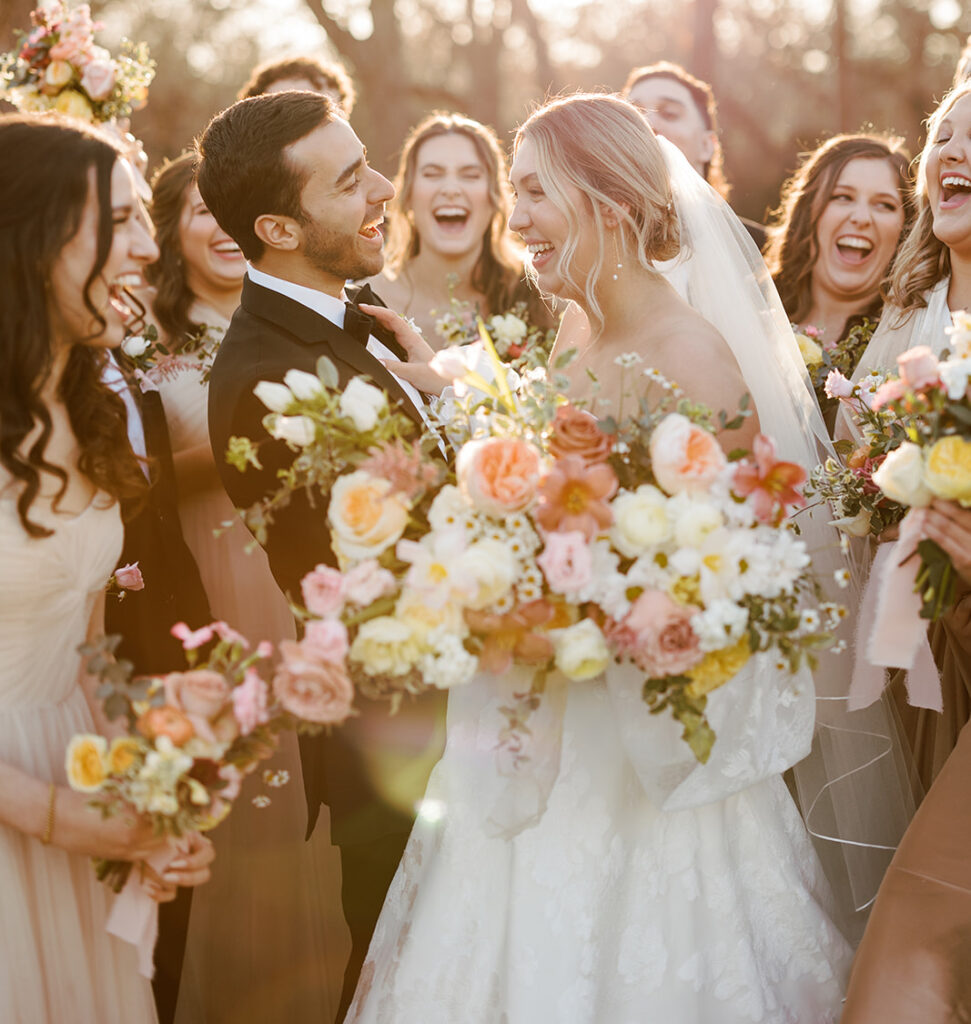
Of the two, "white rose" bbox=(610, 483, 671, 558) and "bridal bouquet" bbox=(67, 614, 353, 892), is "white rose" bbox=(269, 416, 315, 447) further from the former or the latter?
"white rose" bbox=(610, 483, 671, 558)

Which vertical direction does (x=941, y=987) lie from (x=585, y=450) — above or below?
below

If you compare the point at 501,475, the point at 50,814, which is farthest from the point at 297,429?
the point at 50,814

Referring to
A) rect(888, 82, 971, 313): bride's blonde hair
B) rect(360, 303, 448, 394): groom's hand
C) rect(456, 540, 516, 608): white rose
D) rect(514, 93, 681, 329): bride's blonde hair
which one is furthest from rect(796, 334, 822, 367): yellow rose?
rect(456, 540, 516, 608): white rose

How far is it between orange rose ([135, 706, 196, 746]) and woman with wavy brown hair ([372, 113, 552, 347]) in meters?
3.48

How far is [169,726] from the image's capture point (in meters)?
1.84

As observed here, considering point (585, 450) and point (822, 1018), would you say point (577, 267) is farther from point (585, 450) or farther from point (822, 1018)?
point (822, 1018)

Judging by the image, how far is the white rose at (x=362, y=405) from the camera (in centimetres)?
207

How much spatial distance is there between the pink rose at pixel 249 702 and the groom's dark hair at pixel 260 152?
1.67m

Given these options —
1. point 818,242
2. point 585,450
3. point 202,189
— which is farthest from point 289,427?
point 818,242

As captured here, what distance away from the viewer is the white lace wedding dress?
2457 mm

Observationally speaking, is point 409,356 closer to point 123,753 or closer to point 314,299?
point 314,299

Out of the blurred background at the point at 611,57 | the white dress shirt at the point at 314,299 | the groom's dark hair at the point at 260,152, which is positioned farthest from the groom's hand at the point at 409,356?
the blurred background at the point at 611,57

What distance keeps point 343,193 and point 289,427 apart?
1.29 meters

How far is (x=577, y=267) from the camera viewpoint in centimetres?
298
